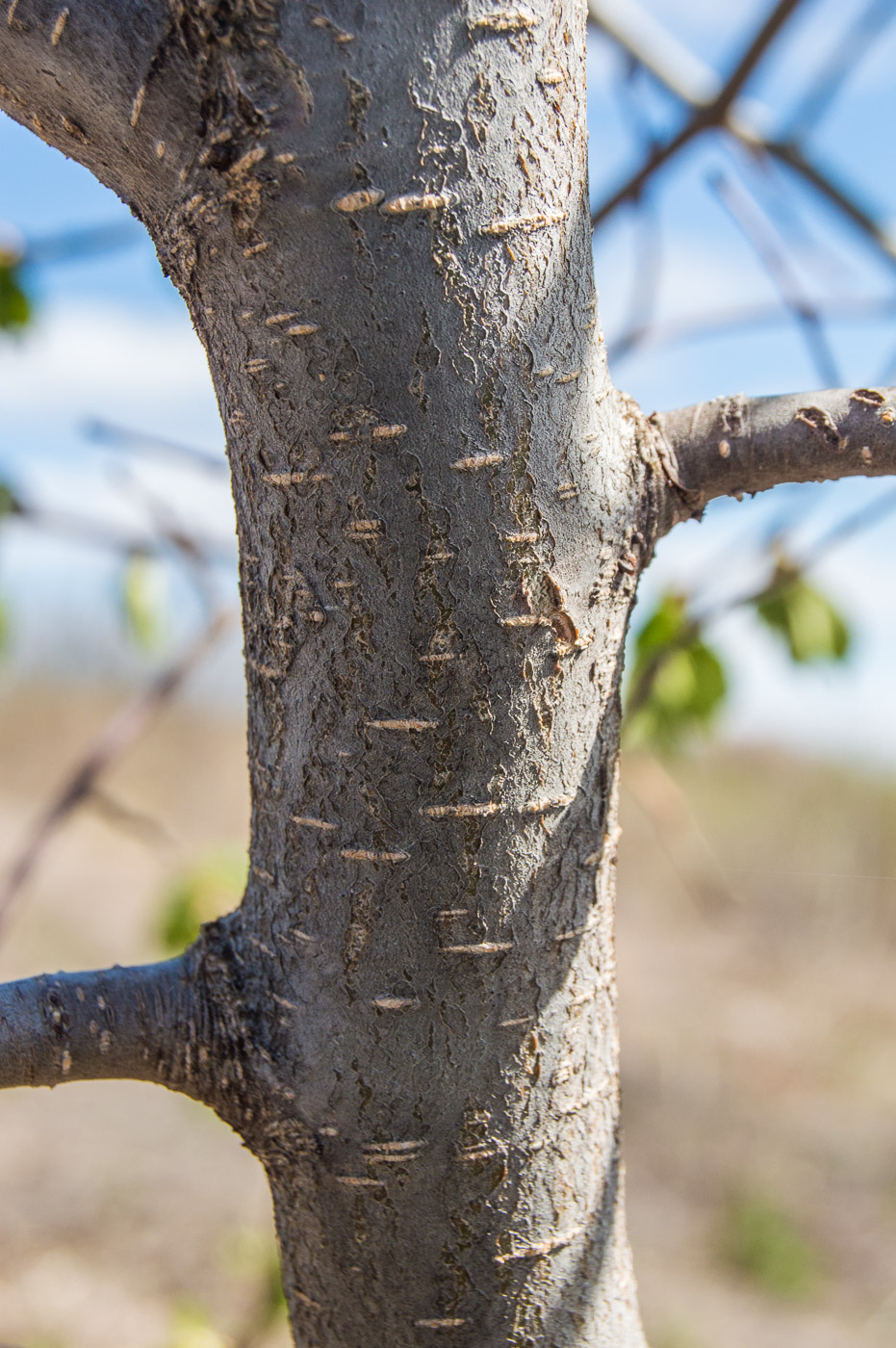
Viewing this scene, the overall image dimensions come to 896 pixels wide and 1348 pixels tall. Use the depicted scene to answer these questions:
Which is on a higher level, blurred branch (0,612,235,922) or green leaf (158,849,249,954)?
blurred branch (0,612,235,922)

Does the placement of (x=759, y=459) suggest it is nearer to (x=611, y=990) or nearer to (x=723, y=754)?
(x=611, y=990)

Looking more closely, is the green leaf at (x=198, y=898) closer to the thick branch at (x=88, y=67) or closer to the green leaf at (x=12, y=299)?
the green leaf at (x=12, y=299)

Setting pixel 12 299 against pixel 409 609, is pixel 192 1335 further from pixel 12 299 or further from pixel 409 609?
pixel 12 299

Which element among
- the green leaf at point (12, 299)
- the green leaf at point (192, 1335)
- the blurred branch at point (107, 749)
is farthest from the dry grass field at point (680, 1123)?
the green leaf at point (12, 299)

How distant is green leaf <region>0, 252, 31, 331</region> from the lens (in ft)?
3.65

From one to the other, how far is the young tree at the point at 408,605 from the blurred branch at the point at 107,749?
373mm

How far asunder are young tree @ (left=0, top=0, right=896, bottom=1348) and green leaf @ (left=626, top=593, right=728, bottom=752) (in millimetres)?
561

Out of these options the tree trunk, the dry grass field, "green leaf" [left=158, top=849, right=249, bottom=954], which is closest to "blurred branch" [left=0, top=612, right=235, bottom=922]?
the dry grass field

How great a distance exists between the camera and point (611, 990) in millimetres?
412

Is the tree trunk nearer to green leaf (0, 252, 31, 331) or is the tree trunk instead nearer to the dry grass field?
the dry grass field

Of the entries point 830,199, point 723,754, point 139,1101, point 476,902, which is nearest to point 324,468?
point 476,902

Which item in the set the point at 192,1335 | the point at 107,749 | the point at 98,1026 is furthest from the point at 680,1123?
the point at 98,1026

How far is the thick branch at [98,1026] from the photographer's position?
0.37 m

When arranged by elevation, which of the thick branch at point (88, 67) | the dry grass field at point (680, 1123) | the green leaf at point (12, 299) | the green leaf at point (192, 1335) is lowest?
the dry grass field at point (680, 1123)
